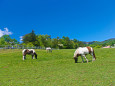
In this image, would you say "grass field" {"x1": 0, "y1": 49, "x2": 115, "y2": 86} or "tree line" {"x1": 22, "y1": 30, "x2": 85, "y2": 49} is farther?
"tree line" {"x1": 22, "y1": 30, "x2": 85, "y2": 49}

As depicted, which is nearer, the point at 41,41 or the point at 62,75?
the point at 62,75

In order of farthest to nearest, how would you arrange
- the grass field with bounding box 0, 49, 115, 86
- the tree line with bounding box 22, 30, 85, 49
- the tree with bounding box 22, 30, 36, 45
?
the tree with bounding box 22, 30, 36, 45, the tree line with bounding box 22, 30, 85, 49, the grass field with bounding box 0, 49, 115, 86

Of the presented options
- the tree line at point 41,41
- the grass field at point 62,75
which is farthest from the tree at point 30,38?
the grass field at point 62,75

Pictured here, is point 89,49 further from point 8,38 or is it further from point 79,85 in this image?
point 8,38

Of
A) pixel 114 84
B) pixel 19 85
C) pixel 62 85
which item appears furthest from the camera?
pixel 19 85

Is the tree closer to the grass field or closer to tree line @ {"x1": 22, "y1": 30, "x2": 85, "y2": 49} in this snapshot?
tree line @ {"x1": 22, "y1": 30, "x2": 85, "y2": 49}

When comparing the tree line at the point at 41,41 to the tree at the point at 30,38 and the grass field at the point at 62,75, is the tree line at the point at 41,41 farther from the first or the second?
the grass field at the point at 62,75

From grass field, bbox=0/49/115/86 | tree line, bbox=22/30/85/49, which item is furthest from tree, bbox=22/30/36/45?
grass field, bbox=0/49/115/86

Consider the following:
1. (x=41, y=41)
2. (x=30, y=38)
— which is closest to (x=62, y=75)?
(x=41, y=41)

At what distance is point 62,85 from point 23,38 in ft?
308

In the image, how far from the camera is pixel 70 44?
352ft

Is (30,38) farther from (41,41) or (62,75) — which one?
(62,75)

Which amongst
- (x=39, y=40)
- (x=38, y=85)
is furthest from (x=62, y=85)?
(x=39, y=40)

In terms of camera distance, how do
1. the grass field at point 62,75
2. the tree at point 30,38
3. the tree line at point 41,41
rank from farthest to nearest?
the tree at point 30,38, the tree line at point 41,41, the grass field at point 62,75
